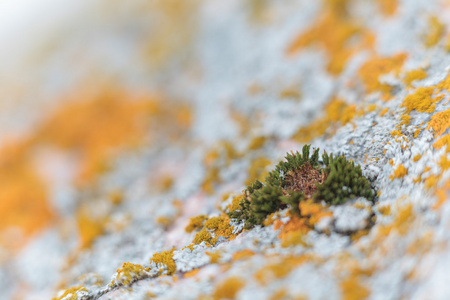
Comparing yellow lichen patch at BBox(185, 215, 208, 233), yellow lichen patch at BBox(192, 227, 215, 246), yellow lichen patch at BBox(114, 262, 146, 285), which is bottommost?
yellow lichen patch at BBox(114, 262, 146, 285)

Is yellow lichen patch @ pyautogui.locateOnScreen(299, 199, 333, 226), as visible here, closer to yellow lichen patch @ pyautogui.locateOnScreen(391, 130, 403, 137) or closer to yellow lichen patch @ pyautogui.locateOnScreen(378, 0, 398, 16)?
yellow lichen patch @ pyautogui.locateOnScreen(391, 130, 403, 137)

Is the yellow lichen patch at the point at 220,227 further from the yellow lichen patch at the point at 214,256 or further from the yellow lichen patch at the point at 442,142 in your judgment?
the yellow lichen patch at the point at 442,142

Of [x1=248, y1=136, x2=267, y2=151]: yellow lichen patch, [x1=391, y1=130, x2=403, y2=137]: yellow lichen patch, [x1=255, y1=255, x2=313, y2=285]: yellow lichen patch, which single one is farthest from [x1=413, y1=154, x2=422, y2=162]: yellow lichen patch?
[x1=248, y1=136, x2=267, y2=151]: yellow lichen patch

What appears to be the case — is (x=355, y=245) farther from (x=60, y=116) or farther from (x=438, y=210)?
(x=60, y=116)

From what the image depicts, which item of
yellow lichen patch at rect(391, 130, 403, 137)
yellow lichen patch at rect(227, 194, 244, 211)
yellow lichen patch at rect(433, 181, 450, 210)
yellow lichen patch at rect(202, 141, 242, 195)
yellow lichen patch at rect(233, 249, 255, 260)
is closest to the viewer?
yellow lichen patch at rect(433, 181, 450, 210)

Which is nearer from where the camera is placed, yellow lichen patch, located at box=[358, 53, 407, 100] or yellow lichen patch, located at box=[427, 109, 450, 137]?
yellow lichen patch, located at box=[427, 109, 450, 137]

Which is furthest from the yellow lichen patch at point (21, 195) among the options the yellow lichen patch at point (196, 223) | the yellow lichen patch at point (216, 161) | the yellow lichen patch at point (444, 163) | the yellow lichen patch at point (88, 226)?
the yellow lichen patch at point (444, 163)
